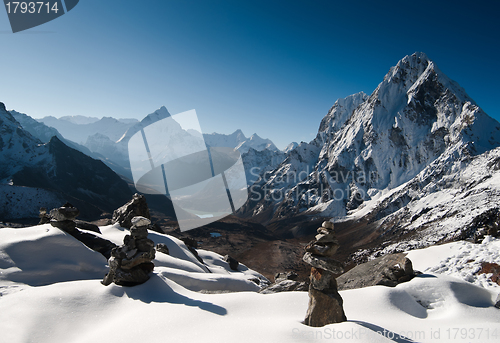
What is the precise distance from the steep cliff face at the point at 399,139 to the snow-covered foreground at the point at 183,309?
294 feet

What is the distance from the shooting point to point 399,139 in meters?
110

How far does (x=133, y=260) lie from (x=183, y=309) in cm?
338

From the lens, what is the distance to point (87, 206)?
229 feet

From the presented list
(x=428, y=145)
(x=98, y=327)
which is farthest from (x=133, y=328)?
(x=428, y=145)

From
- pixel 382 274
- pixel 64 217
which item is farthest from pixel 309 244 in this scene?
pixel 64 217

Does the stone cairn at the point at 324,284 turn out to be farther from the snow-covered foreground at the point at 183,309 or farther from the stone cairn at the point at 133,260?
the stone cairn at the point at 133,260

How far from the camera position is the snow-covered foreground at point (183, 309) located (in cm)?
704

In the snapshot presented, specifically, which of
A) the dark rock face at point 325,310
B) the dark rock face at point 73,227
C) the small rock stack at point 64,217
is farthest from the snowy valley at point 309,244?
the small rock stack at point 64,217

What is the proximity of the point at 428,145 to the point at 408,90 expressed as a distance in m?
31.4

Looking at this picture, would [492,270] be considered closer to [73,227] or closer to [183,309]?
[183,309]

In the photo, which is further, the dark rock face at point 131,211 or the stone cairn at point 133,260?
the dark rock face at point 131,211

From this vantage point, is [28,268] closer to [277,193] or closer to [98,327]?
[98,327]

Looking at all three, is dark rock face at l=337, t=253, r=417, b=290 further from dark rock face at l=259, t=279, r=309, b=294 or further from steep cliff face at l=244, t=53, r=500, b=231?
steep cliff face at l=244, t=53, r=500, b=231

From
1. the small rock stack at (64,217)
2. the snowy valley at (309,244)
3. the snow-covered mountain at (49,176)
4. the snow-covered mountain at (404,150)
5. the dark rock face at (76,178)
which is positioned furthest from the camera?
the dark rock face at (76,178)
